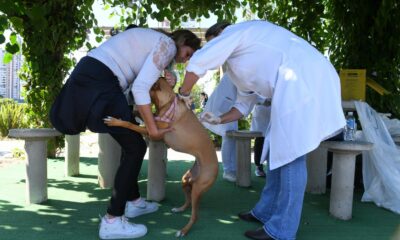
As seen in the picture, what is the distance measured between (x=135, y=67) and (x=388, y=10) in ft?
10.2

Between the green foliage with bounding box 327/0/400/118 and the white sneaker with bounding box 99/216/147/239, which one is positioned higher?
the green foliage with bounding box 327/0/400/118

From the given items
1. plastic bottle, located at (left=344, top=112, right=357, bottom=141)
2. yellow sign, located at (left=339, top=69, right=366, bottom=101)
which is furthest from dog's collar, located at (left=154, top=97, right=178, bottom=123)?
yellow sign, located at (left=339, top=69, right=366, bottom=101)

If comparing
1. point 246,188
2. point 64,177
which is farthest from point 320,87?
point 64,177

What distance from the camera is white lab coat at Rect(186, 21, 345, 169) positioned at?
7.79 feet

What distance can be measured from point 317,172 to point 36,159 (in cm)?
278

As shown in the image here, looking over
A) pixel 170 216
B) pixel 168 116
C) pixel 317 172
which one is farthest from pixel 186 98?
pixel 317 172

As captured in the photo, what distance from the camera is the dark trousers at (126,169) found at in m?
2.62

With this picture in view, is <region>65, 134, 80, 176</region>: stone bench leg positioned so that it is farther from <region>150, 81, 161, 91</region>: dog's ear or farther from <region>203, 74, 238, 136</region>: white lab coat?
<region>150, 81, 161, 91</region>: dog's ear

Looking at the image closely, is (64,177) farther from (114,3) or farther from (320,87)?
(320,87)

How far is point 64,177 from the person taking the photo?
4.76 m

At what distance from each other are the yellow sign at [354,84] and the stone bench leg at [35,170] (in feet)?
10.0

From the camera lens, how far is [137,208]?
126 inches

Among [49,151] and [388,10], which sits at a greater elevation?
[388,10]

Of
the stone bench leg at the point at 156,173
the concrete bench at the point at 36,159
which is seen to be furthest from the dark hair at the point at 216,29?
the concrete bench at the point at 36,159
